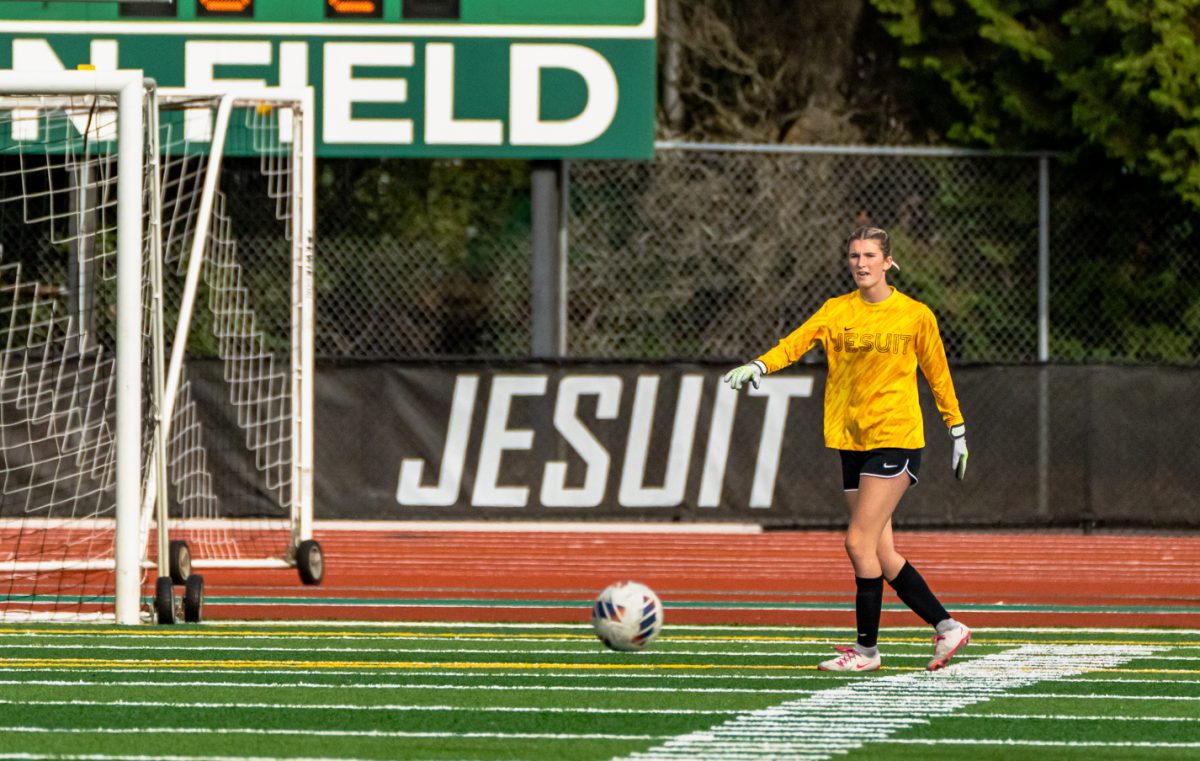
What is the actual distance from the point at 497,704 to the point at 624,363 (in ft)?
33.9

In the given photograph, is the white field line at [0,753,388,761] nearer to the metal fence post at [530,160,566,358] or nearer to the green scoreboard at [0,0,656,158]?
the green scoreboard at [0,0,656,158]

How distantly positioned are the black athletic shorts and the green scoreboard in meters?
8.74

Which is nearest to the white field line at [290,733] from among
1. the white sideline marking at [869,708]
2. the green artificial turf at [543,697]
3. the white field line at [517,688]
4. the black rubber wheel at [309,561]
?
the green artificial turf at [543,697]

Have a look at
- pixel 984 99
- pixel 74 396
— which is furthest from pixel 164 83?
pixel 984 99

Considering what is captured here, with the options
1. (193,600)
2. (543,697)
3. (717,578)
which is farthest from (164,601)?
(717,578)

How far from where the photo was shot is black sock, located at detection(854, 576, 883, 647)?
838 cm

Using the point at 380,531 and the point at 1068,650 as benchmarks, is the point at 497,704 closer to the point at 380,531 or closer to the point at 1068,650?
the point at 1068,650

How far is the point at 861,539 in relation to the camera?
8.27 m

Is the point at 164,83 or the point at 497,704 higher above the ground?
the point at 164,83

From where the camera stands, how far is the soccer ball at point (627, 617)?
8.85 meters

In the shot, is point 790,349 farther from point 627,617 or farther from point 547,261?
point 547,261

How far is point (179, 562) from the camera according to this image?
11.7m

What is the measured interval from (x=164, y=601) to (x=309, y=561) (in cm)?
250

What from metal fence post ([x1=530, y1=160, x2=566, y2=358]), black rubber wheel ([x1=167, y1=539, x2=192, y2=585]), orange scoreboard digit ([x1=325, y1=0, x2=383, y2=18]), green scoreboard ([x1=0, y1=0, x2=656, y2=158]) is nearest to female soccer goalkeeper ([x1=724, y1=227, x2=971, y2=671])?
black rubber wheel ([x1=167, y1=539, x2=192, y2=585])
